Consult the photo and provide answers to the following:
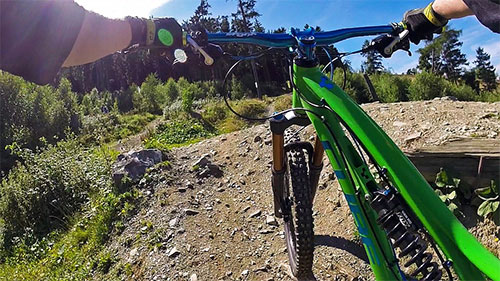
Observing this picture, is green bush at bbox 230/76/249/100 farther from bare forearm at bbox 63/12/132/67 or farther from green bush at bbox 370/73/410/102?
bare forearm at bbox 63/12/132/67

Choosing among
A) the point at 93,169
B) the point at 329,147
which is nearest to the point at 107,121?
the point at 93,169

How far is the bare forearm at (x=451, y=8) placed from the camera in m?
1.55

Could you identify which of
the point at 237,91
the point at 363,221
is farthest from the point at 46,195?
the point at 237,91

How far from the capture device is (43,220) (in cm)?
613

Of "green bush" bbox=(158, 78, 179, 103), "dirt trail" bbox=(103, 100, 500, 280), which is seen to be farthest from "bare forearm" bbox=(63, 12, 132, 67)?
"green bush" bbox=(158, 78, 179, 103)

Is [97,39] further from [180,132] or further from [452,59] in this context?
[452,59]

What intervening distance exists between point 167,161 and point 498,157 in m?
4.62

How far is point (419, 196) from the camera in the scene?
1358mm

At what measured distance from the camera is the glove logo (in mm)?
1662

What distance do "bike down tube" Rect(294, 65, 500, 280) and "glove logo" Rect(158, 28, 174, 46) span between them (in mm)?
872

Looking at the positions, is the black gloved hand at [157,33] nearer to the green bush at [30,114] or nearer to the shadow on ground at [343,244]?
the shadow on ground at [343,244]

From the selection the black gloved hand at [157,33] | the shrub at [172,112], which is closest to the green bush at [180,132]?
the shrub at [172,112]

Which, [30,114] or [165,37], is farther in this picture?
[30,114]

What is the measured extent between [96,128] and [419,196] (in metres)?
15.7
